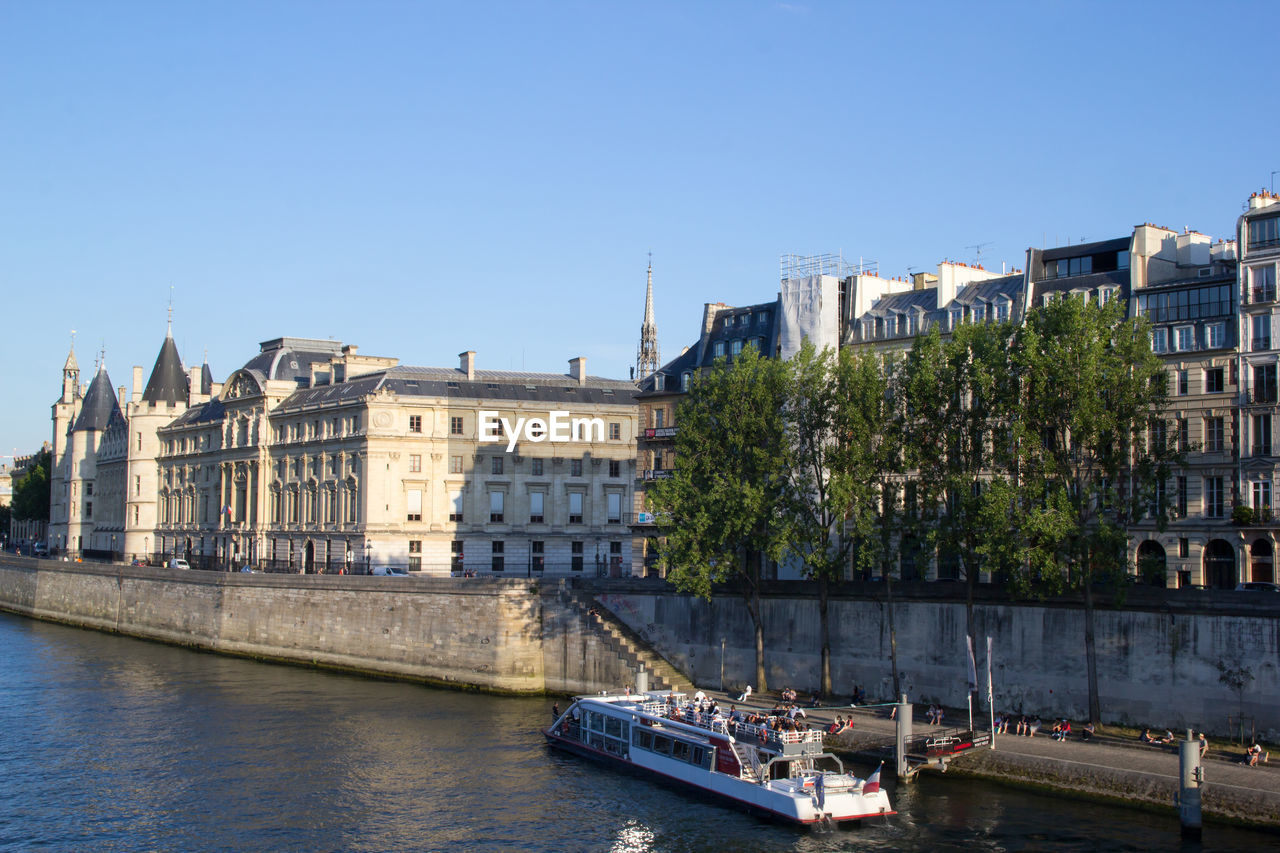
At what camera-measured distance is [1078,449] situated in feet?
178

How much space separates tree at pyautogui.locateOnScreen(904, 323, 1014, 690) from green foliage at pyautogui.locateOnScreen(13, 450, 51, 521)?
509ft

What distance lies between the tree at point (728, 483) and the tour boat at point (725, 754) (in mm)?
8310

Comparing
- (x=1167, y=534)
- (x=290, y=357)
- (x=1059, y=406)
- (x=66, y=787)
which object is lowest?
(x=66, y=787)

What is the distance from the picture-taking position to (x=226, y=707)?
6869 cm

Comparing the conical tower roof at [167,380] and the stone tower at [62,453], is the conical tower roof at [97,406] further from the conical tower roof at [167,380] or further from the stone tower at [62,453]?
the conical tower roof at [167,380]

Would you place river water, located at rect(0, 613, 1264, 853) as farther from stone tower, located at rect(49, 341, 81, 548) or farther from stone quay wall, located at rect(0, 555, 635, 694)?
stone tower, located at rect(49, 341, 81, 548)

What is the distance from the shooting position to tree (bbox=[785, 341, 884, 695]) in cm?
6125

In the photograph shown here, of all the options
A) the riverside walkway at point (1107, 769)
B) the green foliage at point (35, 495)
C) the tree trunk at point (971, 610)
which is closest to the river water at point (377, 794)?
the riverside walkway at point (1107, 769)

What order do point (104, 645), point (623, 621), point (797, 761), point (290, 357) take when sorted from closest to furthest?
point (797, 761)
point (623, 621)
point (104, 645)
point (290, 357)

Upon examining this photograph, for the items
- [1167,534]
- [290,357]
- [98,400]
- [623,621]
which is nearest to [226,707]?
[623,621]

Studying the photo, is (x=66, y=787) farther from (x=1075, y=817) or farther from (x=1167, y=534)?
(x=1167, y=534)

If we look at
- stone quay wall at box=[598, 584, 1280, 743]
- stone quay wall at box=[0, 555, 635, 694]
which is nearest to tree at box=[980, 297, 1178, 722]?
stone quay wall at box=[598, 584, 1280, 743]

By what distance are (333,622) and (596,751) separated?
32.8m

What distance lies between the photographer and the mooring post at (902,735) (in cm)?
5119
